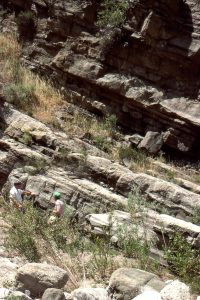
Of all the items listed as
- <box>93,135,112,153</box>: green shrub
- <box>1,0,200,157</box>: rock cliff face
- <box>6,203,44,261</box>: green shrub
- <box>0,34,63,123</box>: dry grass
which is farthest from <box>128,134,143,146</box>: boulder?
<box>6,203,44,261</box>: green shrub

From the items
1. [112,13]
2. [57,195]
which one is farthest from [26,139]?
[112,13]

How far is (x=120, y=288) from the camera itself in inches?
204

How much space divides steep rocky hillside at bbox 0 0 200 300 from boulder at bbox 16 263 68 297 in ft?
1.18

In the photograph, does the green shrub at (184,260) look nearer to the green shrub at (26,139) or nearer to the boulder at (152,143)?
the green shrub at (26,139)

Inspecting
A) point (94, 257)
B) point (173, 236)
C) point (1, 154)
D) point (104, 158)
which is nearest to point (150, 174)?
point (104, 158)

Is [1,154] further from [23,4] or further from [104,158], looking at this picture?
[23,4]

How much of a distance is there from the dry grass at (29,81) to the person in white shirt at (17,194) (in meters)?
3.12

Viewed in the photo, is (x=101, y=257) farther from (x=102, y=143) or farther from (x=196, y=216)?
(x=102, y=143)

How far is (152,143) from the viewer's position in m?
12.6

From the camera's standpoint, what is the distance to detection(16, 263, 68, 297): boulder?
5176mm

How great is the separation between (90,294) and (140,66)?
375 inches

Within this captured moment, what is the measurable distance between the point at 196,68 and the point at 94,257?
8.27 metres

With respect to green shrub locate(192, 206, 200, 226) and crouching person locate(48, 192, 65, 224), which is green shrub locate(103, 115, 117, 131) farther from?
green shrub locate(192, 206, 200, 226)

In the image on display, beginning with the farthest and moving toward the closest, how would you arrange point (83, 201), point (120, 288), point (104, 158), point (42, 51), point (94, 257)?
point (42, 51), point (104, 158), point (83, 201), point (94, 257), point (120, 288)
